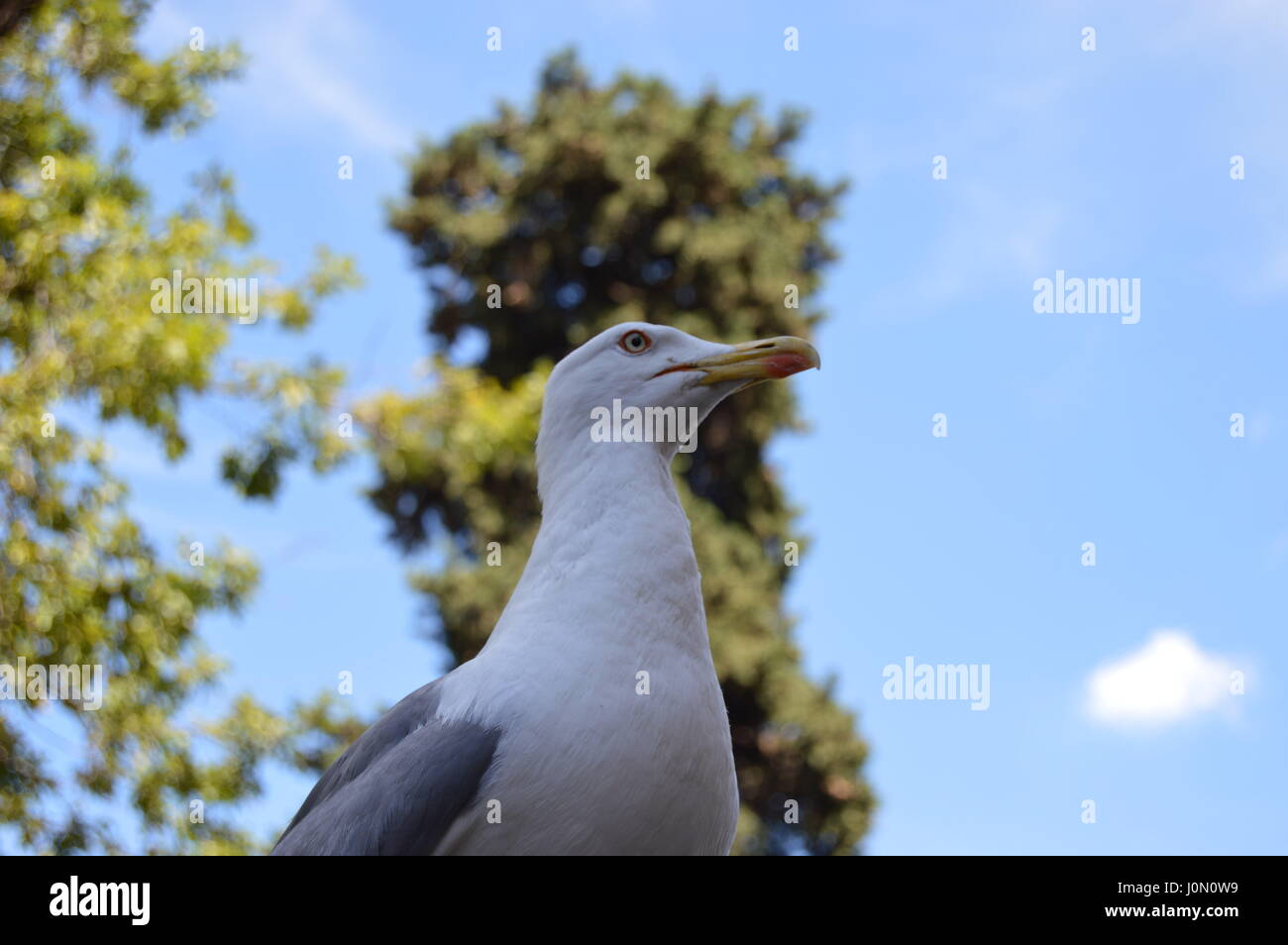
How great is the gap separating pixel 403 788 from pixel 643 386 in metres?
1.02

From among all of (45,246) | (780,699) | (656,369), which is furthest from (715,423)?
(656,369)

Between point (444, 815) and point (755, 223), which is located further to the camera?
point (755, 223)

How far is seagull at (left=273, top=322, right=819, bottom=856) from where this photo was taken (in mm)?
2195

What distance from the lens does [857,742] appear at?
17.1 metres

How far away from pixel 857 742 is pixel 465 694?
15.4 m

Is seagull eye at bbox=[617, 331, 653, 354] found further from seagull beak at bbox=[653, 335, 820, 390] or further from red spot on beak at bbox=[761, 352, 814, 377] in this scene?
red spot on beak at bbox=[761, 352, 814, 377]

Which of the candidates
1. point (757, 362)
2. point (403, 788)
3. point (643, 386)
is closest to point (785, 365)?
point (757, 362)

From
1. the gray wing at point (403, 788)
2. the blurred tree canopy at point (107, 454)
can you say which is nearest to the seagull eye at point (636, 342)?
the gray wing at point (403, 788)

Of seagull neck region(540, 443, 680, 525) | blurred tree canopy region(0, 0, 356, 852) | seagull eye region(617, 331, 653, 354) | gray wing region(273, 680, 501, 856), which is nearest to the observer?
gray wing region(273, 680, 501, 856)

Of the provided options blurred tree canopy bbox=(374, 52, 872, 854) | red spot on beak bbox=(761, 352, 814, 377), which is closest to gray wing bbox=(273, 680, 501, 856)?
red spot on beak bbox=(761, 352, 814, 377)

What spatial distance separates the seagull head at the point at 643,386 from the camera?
275cm

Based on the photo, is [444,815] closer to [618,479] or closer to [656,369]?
[618,479]

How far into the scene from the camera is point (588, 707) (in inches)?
87.9

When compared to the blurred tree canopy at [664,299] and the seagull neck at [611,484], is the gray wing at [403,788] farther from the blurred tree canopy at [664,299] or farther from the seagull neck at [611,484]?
the blurred tree canopy at [664,299]
